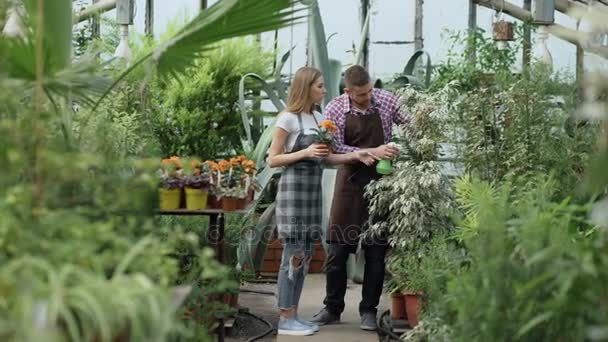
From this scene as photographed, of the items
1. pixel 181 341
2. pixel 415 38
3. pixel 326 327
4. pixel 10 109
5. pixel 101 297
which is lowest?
pixel 326 327

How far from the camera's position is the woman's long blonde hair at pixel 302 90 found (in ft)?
16.8

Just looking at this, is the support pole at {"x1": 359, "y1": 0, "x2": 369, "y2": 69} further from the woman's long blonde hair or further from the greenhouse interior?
the woman's long blonde hair

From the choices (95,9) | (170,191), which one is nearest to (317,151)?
(170,191)

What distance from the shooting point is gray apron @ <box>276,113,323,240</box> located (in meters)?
5.09

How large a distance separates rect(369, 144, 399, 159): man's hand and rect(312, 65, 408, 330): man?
0.12 meters

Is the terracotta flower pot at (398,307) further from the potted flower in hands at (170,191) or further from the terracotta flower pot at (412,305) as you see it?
the potted flower in hands at (170,191)

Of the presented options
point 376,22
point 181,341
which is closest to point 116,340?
point 181,341

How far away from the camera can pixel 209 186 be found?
472 cm

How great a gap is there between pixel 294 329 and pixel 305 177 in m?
0.79

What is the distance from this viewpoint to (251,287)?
274 inches

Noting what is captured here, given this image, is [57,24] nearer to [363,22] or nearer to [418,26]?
[363,22]

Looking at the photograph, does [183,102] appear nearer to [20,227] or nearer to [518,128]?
[518,128]

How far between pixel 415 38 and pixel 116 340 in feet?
25.7

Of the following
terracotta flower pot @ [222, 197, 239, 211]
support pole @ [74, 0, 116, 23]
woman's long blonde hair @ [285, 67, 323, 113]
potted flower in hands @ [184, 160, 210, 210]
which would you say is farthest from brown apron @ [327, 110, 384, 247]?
support pole @ [74, 0, 116, 23]
